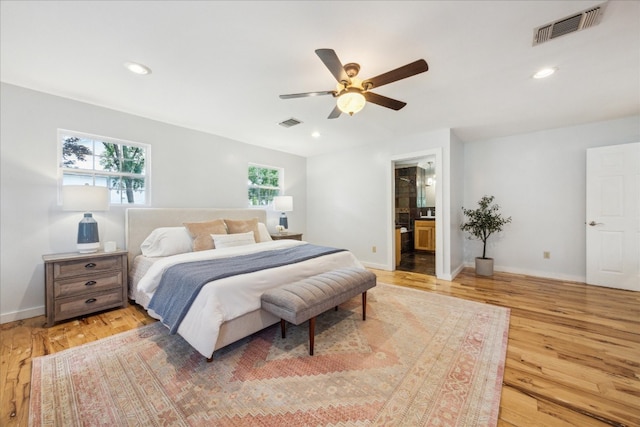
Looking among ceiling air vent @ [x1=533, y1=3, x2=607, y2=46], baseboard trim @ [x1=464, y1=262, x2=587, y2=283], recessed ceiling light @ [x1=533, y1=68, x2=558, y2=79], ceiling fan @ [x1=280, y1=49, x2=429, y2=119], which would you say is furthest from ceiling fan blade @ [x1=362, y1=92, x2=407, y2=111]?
baseboard trim @ [x1=464, y1=262, x2=587, y2=283]

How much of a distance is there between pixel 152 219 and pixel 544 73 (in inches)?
194

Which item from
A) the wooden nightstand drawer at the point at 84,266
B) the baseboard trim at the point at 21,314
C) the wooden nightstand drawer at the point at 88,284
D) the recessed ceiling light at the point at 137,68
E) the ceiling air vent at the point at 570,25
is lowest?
the baseboard trim at the point at 21,314

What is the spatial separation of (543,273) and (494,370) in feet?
11.8

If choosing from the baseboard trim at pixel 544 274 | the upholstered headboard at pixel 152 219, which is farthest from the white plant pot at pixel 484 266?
the upholstered headboard at pixel 152 219

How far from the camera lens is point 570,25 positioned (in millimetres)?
1800

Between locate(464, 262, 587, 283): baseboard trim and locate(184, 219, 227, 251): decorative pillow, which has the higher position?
locate(184, 219, 227, 251): decorative pillow

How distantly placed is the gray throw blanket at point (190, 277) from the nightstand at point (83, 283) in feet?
3.09

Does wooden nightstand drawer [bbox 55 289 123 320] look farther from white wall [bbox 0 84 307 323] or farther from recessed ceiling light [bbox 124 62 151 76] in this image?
recessed ceiling light [bbox 124 62 151 76]

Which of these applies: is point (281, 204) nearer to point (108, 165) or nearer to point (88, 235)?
point (108, 165)

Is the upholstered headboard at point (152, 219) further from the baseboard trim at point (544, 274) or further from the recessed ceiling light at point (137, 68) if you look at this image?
the baseboard trim at point (544, 274)

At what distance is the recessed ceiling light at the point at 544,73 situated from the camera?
7.78ft

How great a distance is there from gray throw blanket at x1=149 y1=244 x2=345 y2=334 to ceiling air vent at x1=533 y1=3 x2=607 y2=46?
281 centimetres

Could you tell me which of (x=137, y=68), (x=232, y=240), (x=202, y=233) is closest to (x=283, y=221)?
(x=232, y=240)

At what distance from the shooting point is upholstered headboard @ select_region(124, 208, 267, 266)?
3.24m
